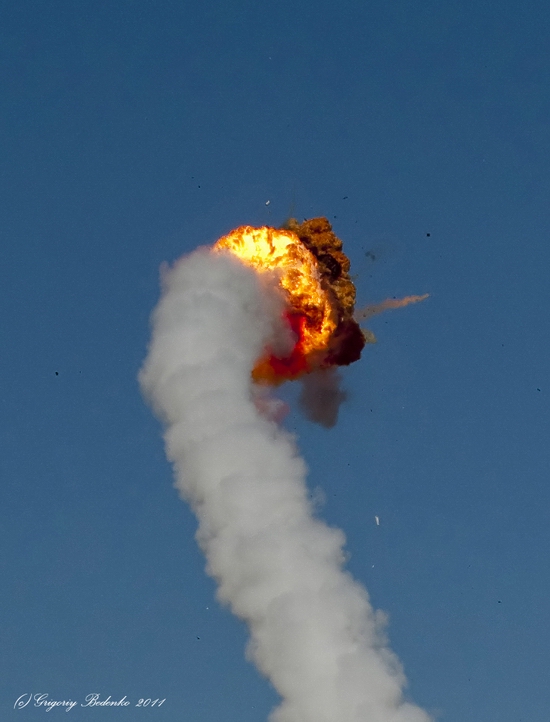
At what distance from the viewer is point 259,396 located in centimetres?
15125

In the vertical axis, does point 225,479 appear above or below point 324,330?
below

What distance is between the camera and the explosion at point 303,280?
499 feet

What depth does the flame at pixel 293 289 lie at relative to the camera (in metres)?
152

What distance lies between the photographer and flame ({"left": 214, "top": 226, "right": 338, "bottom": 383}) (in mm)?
152000

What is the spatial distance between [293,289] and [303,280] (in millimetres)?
736

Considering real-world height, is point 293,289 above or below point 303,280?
below

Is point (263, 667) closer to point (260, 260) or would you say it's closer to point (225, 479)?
point (225, 479)

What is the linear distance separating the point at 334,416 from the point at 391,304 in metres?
6.89

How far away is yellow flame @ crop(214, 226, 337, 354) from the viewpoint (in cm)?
15200

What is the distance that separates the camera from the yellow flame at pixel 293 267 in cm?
15200

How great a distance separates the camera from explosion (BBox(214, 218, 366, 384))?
15200cm

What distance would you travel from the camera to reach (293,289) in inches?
5984

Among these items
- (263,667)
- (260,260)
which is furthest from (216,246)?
(263,667)

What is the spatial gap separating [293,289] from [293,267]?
3.87 ft
